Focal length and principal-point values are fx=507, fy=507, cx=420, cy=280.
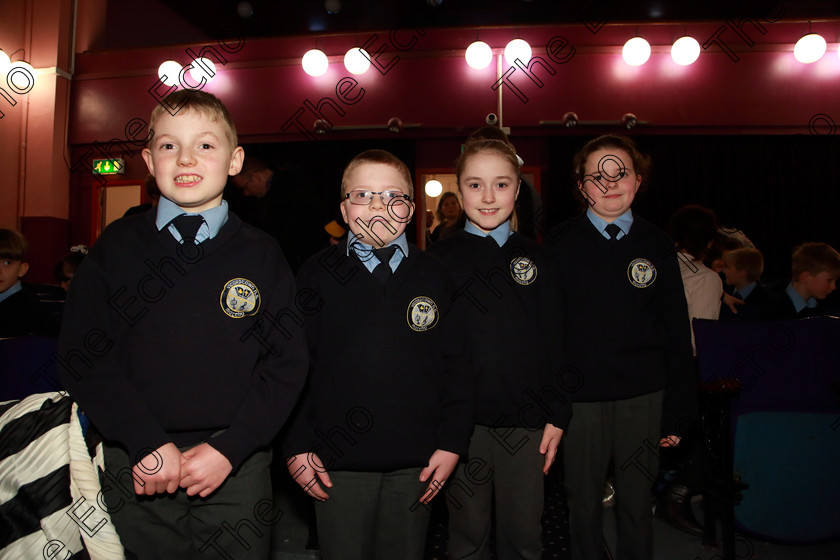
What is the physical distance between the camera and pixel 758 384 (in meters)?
1.94

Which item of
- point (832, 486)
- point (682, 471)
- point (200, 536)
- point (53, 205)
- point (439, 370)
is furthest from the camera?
point (53, 205)

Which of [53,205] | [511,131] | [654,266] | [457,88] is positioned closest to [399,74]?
[457,88]

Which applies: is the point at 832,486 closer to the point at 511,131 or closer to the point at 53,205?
the point at 511,131

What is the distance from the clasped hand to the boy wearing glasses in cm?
26

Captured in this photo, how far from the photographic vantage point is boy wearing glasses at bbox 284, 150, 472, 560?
3.91 ft

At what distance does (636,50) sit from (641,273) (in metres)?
4.99

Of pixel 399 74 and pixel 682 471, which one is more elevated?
pixel 399 74

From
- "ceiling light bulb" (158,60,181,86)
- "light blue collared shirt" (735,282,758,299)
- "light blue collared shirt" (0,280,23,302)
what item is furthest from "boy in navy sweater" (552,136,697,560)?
"ceiling light bulb" (158,60,181,86)

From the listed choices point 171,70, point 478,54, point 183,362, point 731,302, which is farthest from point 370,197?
point 171,70

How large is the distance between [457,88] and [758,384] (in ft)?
15.6

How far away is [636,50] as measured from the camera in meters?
5.54

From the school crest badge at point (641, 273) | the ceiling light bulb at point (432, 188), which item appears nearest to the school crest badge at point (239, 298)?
the school crest badge at point (641, 273)

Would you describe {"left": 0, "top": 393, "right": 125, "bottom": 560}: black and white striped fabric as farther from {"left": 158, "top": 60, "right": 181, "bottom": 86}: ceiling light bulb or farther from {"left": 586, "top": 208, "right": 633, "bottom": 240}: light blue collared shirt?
{"left": 158, "top": 60, "right": 181, "bottom": 86}: ceiling light bulb

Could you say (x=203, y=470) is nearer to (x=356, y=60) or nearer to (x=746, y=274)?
(x=746, y=274)
